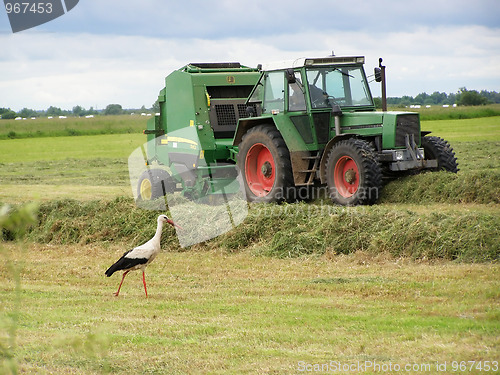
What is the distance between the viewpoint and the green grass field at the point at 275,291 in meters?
5.74

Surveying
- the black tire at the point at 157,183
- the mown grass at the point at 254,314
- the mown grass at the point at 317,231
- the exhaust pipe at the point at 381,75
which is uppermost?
the exhaust pipe at the point at 381,75

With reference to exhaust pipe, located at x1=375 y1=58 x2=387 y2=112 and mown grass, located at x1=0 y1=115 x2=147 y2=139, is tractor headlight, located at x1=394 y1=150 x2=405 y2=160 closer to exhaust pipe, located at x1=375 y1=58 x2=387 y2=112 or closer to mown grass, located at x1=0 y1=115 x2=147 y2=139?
exhaust pipe, located at x1=375 y1=58 x2=387 y2=112

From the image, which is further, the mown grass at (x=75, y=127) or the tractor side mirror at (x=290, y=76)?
the mown grass at (x=75, y=127)

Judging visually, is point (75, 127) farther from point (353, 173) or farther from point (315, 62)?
point (353, 173)

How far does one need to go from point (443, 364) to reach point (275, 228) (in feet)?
18.5

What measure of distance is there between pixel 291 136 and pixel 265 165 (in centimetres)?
99

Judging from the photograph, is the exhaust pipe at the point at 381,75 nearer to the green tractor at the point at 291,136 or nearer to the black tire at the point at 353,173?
the green tractor at the point at 291,136

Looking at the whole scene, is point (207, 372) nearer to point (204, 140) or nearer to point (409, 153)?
point (409, 153)

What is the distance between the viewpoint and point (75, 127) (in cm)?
5725

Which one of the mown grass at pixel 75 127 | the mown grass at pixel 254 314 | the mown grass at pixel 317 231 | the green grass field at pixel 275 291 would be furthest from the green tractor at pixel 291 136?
the mown grass at pixel 75 127

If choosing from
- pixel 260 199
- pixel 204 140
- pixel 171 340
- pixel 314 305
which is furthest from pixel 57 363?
pixel 204 140

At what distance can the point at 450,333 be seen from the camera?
6180mm

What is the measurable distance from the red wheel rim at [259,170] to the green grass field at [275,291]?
1.78 m

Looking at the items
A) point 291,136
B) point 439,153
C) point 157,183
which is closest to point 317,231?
point 291,136
